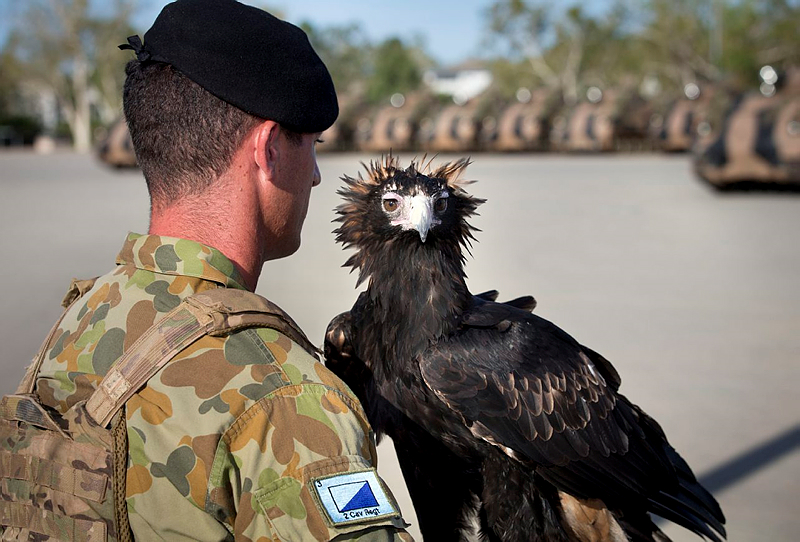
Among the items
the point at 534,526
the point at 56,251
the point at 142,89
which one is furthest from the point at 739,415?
the point at 56,251

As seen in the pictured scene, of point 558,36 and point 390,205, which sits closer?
point 390,205

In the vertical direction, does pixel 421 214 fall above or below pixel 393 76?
below

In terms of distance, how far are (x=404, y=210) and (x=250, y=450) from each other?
150cm

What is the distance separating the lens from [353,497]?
1.69 m

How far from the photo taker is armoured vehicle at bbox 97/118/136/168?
3109 centimetres

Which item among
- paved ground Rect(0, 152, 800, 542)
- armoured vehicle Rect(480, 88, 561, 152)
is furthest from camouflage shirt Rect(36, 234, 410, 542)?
armoured vehicle Rect(480, 88, 561, 152)

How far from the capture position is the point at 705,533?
3.43 m

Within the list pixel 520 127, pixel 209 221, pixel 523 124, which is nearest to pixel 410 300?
pixel 209 221

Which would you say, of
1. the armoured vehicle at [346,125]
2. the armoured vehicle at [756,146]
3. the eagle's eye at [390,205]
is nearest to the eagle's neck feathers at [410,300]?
the eagle's eye at [390,205]

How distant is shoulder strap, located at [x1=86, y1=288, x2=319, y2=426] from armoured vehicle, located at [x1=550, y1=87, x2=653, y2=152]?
38481 mm

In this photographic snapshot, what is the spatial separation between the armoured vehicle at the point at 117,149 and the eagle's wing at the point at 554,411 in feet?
95.4

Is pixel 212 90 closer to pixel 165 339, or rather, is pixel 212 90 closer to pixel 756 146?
pixel 165 339

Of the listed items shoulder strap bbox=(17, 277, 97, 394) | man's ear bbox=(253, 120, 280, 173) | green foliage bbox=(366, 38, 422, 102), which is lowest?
shoulder strap bbox=(17, 277, 97, 394)

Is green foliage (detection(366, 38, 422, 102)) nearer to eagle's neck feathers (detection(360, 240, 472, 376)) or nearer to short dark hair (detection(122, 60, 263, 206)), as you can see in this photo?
eagle's neck feathers (detection(360, 240, 472, 376))
